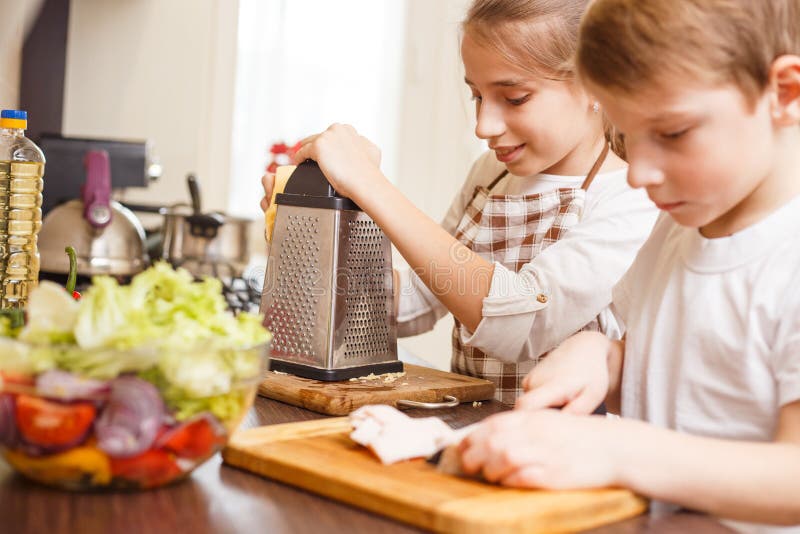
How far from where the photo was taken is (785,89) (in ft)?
3.00

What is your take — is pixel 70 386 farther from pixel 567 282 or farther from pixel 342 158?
pixel 567 282

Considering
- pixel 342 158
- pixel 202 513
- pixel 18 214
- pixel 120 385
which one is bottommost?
pixel 202 513

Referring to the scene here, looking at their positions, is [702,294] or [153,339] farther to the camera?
[702,294]

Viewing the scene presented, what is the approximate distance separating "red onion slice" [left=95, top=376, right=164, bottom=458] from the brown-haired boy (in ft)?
0.87

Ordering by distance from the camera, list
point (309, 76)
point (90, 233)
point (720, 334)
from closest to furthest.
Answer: point (720, 334) < point (90, 233) < point (309, 76)

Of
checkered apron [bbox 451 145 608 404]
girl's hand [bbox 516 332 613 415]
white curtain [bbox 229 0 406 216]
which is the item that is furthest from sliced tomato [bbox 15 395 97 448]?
white curtain [bbox 229 0 406 216]

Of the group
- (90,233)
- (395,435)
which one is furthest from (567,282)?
(90,233)

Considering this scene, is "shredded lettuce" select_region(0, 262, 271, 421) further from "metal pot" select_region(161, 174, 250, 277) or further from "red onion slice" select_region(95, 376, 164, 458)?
"metal pot" select_region(161, 174, 250, 277)

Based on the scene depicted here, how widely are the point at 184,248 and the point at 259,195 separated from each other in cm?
149

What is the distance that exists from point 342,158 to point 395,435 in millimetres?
568

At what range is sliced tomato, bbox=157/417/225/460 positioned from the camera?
751 mm

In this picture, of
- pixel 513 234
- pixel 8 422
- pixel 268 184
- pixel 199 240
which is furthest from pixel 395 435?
pixel 199 240

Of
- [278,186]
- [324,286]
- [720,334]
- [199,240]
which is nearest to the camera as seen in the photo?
[720,334]

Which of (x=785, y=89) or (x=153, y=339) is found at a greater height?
(x=785, y=89)
